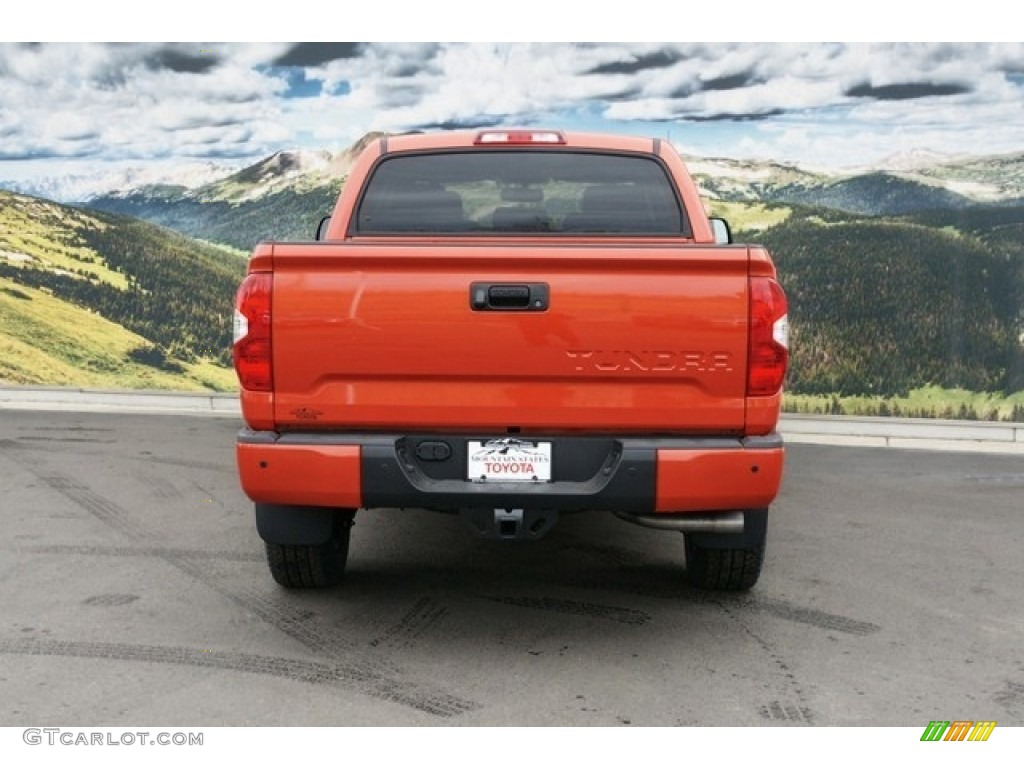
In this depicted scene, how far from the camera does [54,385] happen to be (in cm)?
1275

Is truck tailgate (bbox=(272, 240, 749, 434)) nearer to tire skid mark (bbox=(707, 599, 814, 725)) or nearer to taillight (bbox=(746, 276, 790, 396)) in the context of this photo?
taillight (bbox=(746, 276, 790, 396))

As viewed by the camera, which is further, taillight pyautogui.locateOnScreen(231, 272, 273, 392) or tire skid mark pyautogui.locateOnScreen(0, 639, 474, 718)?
taillight pyautogui.locateOnScreen(231, 272, 273, 392)

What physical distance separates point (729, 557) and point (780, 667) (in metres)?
0.84

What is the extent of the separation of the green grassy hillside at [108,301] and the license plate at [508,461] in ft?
29.3

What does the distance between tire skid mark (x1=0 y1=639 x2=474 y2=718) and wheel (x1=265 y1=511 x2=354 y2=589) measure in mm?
656

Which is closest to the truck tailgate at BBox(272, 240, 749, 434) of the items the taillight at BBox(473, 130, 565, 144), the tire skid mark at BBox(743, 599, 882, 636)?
the tire skid mark at BBox(743, 599, 882, 636)

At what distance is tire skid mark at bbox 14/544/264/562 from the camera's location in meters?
5.78

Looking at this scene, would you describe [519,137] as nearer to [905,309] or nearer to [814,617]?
[814,617]

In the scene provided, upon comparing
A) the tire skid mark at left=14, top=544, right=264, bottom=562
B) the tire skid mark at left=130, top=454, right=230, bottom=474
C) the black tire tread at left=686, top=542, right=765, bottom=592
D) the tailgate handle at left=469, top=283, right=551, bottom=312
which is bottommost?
the tire skid mark at left=130, top=454, right=230, bottom=474

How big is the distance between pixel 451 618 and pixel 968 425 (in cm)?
779

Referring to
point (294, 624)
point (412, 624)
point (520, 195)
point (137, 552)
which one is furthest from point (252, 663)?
point (520, 195)

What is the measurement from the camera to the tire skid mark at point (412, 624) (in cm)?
441

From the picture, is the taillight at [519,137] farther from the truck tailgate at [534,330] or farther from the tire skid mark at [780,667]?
the tire skid mark at [780,667]
